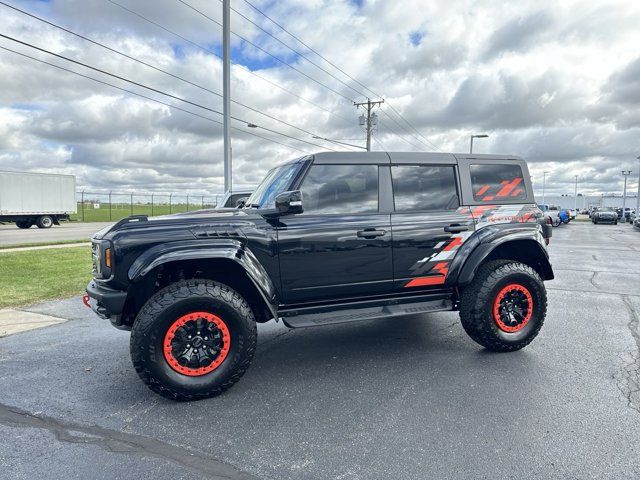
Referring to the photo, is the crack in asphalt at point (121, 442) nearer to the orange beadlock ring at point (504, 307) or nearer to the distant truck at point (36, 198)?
Result: the orange beadlock ring at point (504, 307)

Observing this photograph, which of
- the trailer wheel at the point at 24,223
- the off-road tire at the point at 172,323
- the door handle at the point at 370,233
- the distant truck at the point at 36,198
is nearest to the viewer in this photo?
the off-road tire at the point at 172,323

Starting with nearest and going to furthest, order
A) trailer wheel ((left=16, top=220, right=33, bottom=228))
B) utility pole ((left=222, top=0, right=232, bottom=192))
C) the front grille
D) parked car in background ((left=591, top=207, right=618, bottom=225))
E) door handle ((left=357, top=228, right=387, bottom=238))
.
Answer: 1. the front grille
2. door handle ((left=357, top=228, right=387, bottom=238))
3. utility pole ((left=222, top=0, right=232, bottom=192))
4. trailer wheel ((left=16, top=220, right=33, bottom=228))
5. parked car in background ((left=591, top=207, right=618, bottom=225))

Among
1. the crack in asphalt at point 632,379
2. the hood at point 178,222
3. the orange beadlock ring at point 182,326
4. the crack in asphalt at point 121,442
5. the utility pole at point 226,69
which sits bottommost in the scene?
the crack in asphalt at point 121,442

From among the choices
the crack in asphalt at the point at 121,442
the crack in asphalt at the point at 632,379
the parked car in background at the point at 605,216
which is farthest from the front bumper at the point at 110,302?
the parked car in background at the point at 605,216

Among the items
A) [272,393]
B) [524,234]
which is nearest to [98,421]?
[272,393]

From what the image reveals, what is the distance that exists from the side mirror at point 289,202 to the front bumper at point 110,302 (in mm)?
1438

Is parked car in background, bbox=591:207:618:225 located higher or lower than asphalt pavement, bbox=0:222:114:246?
higher

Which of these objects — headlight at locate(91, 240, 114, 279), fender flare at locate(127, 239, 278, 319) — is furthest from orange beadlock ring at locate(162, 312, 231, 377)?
headlight at locate(91, 240, 114, 279)

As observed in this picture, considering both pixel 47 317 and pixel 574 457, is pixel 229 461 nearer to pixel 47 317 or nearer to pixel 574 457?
pixel 574 457

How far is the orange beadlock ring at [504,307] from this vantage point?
4.46 m

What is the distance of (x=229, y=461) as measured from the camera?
267 centimetres

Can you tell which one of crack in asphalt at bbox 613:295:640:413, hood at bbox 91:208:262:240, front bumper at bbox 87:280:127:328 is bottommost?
crack in asphalt at bbox 613:295:640:413

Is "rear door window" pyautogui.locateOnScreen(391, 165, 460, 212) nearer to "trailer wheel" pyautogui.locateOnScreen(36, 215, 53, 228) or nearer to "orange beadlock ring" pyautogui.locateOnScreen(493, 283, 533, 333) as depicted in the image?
"orange beadlock ring" pyautogui.locateOnScreen(493, 283, 533, 333)

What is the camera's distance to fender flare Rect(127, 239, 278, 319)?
3434mm
